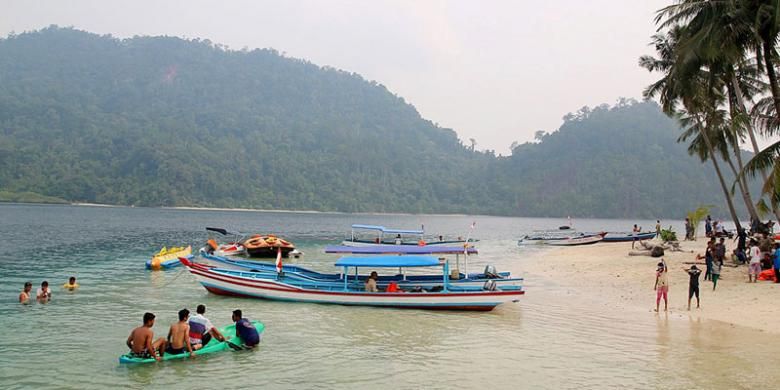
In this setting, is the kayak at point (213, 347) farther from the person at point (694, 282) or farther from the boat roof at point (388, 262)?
the person at point (694, 282)

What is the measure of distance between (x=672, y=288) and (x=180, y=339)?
19911 mm

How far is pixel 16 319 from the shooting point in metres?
17.8

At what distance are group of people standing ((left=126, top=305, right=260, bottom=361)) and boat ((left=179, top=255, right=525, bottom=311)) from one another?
5985 millimetres

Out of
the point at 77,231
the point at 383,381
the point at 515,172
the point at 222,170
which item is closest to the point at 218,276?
the point at 383,381

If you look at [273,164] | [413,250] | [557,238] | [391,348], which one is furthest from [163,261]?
[273,164]

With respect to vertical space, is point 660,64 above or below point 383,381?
above

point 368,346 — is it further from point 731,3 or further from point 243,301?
point 731,3

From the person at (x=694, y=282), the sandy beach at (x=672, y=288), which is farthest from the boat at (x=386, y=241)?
the person at (x=694, y=282)

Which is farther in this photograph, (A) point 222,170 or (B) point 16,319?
(A) point 222,170

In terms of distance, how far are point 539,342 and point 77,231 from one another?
60.3 meters

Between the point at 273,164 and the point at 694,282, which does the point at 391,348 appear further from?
the point at 273,164

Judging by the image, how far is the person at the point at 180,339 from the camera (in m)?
13.5

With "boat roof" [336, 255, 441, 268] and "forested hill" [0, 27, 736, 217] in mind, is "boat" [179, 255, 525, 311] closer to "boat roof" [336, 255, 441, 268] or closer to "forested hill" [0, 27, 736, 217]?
"boat roof" [336, 255, 441, 268]

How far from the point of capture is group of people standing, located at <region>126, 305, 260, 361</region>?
13.0 metres
